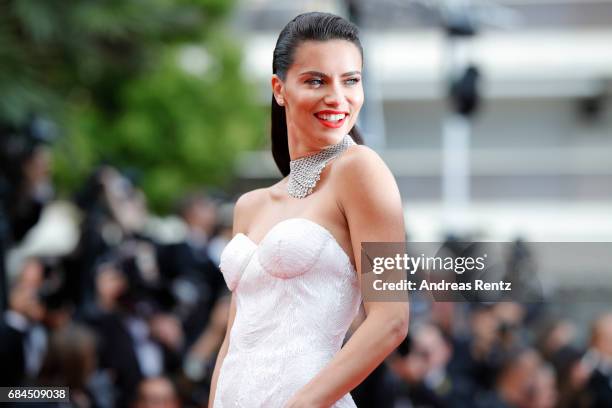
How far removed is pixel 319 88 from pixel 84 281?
166 inches

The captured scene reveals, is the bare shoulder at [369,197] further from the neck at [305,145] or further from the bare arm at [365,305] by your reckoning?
the neck at [305,145]

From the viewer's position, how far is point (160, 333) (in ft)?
25.4

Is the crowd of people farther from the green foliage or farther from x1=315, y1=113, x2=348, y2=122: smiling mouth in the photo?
the green foliage

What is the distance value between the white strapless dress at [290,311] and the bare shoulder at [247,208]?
224mm

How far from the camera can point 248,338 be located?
9.93 ft

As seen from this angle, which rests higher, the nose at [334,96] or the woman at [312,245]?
the nose at [334,96]

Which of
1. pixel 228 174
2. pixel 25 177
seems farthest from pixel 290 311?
pixel 228 174

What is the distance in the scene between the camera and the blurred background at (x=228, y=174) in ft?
22.8

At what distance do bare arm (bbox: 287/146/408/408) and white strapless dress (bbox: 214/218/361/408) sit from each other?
0.09 meters

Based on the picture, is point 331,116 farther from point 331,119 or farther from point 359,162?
point 359,162

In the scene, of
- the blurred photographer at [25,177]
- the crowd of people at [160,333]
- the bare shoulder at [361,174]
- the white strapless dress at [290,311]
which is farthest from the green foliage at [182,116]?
the bare shoulder at [361,174]

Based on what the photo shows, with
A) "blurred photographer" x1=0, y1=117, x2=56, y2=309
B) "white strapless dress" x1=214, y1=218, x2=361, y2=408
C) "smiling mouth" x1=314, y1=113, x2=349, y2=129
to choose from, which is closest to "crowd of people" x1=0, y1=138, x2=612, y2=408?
"blurred photographer" x1=0, y1=117, x2=56, y2=309

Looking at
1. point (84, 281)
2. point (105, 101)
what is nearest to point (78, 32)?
point (84, 281)

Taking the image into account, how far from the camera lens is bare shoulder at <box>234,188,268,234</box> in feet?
10.6
